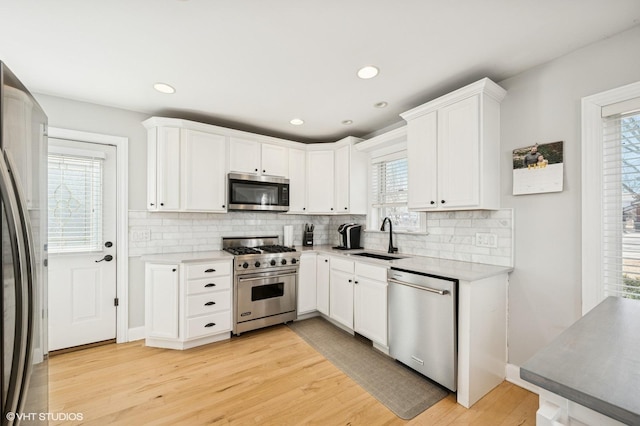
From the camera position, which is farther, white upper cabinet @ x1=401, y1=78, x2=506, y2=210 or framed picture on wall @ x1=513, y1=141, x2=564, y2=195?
white upper cabinet @ x1=401, y1=78, x2=506, y2=210

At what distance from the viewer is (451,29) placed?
65.3 inches

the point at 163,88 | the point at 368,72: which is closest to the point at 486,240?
the point at 368,72

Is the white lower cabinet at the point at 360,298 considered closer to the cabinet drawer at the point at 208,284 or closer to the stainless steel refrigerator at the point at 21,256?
the cabinet drawer at the point at 208,284

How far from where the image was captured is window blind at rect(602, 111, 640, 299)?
1.66 metres

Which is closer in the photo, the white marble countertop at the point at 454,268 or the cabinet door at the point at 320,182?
the white marble countertop at the point at 454,268

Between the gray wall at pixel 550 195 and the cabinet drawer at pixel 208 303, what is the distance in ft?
8.84

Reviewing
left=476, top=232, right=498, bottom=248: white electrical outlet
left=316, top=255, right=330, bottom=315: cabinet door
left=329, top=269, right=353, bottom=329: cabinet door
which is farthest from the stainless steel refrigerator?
left=476, top=232, right=498, bottom=248: white electrical outlet

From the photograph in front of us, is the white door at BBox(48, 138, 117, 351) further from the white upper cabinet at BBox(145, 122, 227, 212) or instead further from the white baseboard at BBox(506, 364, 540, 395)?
the white baseboard at BBox(506, 364, 540, 395)

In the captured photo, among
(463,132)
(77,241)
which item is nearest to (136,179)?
(77,241)

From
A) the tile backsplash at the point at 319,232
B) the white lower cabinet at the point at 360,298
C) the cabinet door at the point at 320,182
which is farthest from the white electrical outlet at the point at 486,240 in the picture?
the cabinet door at the point at 320,182

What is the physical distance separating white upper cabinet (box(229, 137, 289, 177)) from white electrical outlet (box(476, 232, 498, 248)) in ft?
7.93

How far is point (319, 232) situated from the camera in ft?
14.0

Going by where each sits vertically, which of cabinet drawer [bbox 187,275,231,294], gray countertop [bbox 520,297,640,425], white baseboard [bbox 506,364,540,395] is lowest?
white baseboard [bbox 506,364,540,395]

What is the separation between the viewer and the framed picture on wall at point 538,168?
6.32ft
